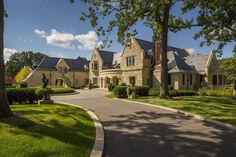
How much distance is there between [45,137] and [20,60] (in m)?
105

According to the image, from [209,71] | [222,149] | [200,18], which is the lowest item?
[222,149]

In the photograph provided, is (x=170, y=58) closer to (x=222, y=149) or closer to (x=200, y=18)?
(x=200, y=18)

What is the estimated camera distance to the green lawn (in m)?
6.29

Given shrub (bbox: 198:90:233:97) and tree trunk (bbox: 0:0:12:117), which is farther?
shrub (bbox: 198:90:233:97)

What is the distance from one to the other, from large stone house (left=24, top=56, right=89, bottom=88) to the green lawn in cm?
4426

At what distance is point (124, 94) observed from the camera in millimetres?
24734

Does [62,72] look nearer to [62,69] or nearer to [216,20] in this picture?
[62,69]

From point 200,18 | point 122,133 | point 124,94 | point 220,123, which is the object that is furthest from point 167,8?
point 122,133

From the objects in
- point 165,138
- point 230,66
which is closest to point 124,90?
point 165,138

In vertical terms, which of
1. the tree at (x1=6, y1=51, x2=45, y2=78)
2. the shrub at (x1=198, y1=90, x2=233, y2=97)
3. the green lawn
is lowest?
the green lawn

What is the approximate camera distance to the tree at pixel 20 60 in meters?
93.0

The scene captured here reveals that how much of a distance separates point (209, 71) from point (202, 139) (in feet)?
99.0

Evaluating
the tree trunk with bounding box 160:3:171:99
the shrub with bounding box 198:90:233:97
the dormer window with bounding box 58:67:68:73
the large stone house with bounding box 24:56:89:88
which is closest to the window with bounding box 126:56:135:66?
the shrub with bounding box 198:90:233:97

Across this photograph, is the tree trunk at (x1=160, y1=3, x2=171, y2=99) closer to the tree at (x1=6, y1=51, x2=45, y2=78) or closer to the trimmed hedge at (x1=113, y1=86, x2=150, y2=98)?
the trimmed hedge at (x1=113, y1=86, x2=150, y2=98)
